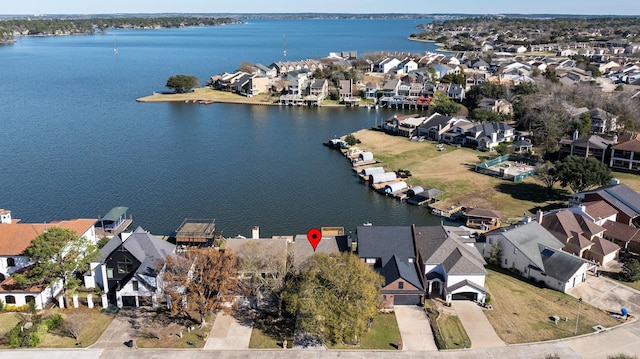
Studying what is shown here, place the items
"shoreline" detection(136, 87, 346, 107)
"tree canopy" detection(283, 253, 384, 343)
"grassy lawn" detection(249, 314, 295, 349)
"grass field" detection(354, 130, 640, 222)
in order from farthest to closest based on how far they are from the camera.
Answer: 1. "shoreline" detection(136, 87, 346, 107)
2. "grass field" detection(354, 130, 640, 222)
3. "grassy lawn" detection(249, 314, 295, 349)
4. "tree canopy" detection(283, 253, 384, 343)

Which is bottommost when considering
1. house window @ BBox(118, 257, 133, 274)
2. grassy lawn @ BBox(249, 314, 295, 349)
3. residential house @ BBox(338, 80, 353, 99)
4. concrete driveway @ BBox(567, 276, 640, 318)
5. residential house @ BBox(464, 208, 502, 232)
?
grassy lawn @ BBox(249, 314, 295, 349)

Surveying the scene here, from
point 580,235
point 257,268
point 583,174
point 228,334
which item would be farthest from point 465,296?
point 583,174

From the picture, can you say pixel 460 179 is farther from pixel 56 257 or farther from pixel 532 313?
pixel 56 257

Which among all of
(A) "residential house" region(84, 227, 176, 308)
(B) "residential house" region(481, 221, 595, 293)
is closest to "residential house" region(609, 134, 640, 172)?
(B) "residential house" region(481, 221, 595, 293)

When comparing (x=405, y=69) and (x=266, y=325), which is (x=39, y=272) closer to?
(x=266, y=325)

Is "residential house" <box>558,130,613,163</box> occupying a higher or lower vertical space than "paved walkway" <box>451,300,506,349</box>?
higher

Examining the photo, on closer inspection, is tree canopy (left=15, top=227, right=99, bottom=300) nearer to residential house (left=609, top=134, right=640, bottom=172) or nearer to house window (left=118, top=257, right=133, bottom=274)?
house window (left=118, top=257, right=133, bottom=274)

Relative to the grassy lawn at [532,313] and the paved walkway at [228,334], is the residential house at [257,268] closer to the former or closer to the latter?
the paved walkway at [228,334]
